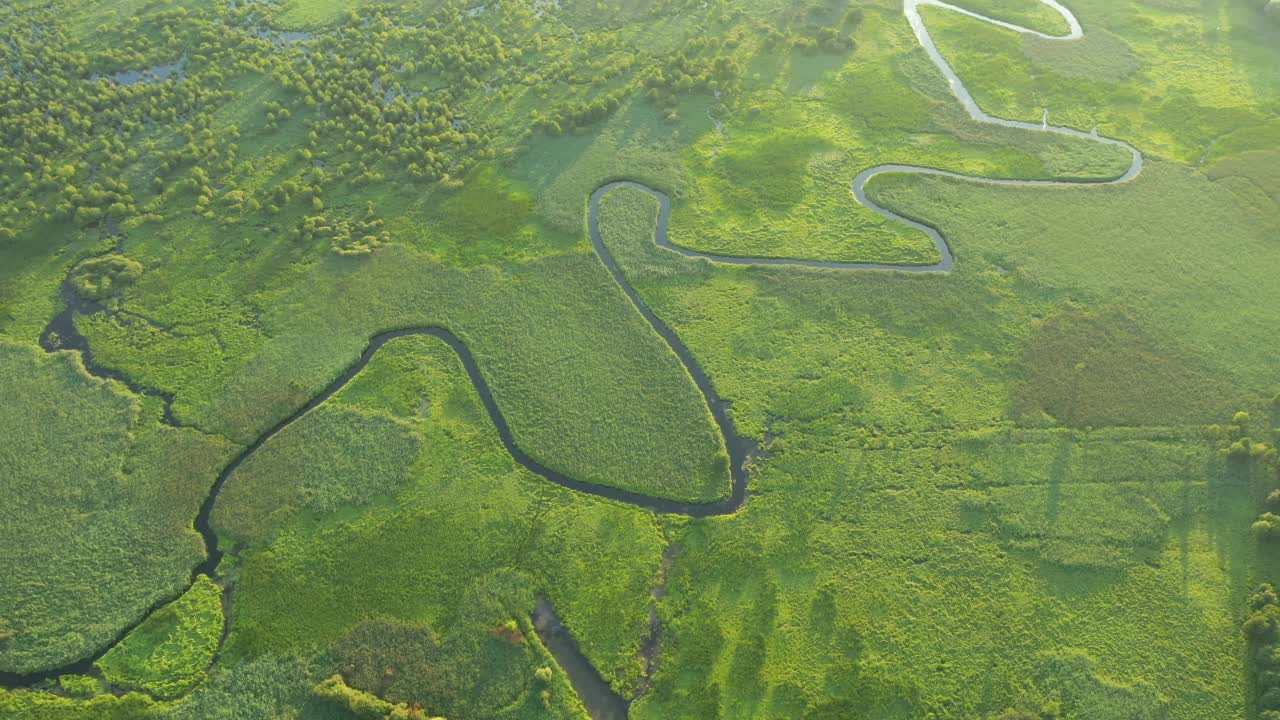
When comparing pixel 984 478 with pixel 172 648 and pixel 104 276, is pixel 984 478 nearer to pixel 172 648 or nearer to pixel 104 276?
pixel 172 648

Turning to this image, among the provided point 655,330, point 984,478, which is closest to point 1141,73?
point 984,478

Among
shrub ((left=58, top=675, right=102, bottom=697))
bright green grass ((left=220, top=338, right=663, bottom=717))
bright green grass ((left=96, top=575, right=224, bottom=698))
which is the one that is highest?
bright green grass ((left=220, top=338, right=663, bottom=717))

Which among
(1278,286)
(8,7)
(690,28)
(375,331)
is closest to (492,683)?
(375,331)

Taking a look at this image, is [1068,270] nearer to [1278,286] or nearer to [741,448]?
[1278,286]

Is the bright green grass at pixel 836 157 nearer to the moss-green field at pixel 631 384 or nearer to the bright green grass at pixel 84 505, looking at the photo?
the moss-green field at pixel 631 384

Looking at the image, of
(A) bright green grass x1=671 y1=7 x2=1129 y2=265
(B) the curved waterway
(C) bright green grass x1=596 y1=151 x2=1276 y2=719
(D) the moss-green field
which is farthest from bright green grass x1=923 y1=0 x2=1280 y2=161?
(C) bright green grass x1=596 y1=151 x2=1276 y2=719

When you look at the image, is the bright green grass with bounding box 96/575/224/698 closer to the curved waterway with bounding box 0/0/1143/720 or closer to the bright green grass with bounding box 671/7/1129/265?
the curved waterway with bounding box 0/0/1143/720

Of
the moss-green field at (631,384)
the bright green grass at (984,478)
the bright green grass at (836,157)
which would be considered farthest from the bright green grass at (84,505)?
the bright green grass at (836,157)
